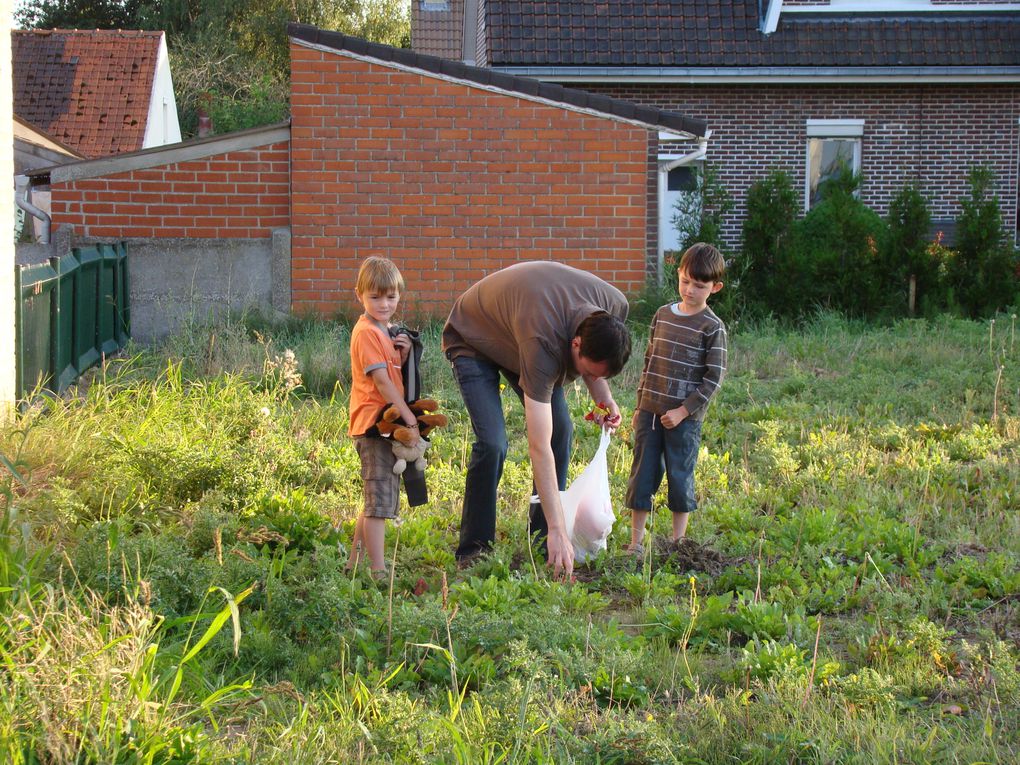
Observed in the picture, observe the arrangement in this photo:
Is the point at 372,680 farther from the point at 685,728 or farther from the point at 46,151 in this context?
the point at 46,151

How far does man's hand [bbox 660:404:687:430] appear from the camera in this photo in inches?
207

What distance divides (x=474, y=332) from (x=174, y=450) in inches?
71.1

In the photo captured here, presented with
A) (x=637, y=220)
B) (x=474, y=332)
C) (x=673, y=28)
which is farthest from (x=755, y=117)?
(x=474, y=332)

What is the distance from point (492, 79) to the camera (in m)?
12.4

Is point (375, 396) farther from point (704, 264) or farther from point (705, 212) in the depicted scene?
point (705, 212)

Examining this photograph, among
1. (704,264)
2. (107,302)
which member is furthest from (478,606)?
(107,302)

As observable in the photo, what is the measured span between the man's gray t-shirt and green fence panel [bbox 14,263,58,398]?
3104 mm

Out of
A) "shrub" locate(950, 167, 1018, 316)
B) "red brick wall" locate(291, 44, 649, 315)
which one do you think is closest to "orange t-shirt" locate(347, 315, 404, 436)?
"red brick wall" locate(291, 44, 649, 315)

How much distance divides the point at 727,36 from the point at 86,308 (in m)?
12.9

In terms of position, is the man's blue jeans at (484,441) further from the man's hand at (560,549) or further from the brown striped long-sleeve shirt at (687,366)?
the man's hand at (560,549)

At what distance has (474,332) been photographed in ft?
16.9

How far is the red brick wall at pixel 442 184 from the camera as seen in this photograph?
12.4 meters

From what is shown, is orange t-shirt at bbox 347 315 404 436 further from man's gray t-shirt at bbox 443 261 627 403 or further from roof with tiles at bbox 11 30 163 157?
roof with tiles at bbox 11 30 163 157

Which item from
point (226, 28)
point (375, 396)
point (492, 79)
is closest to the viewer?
point (375, 396)
